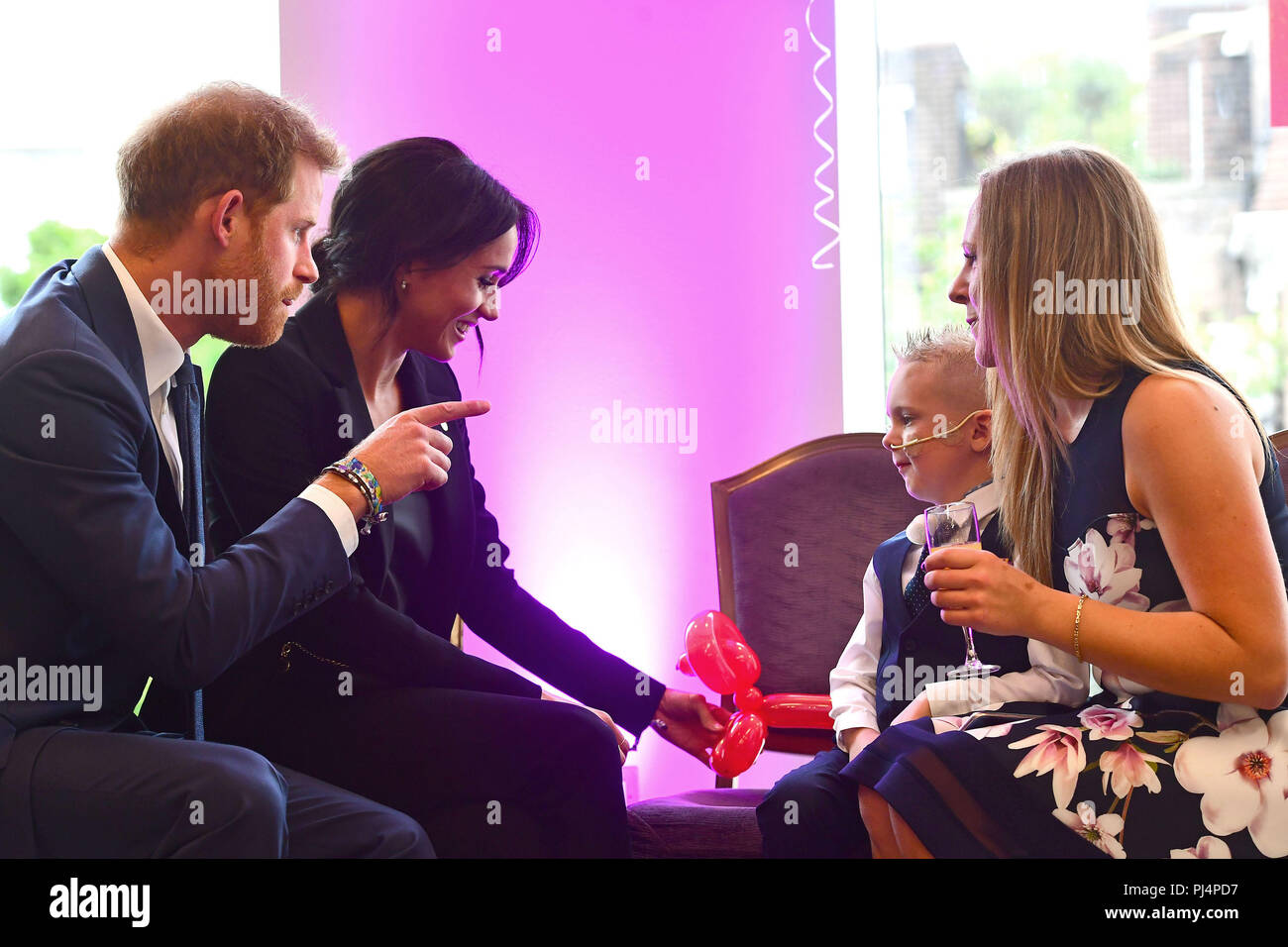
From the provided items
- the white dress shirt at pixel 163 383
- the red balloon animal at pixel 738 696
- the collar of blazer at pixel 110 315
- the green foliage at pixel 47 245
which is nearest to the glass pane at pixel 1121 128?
the red balloon animal at pixel 738 696

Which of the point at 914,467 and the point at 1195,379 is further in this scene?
the point at 914,467

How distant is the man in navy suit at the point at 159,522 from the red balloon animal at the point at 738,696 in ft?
2.15

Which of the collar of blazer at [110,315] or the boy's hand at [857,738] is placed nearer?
the collar of blazer at [110,315]

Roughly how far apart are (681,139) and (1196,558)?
2.09m

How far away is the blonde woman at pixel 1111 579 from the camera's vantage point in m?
1.30

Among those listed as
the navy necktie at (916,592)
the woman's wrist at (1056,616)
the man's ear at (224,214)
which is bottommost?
the navy necktie at (916,592)

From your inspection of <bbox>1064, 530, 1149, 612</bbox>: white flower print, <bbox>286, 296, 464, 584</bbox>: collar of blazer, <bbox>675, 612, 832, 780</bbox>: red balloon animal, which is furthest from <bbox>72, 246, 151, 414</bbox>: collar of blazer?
<bbox>1064, 530, 1149, 612</bbox>: white flower print

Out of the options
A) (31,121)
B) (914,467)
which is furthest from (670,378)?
(31,121)

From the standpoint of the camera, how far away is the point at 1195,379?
1.38 meters

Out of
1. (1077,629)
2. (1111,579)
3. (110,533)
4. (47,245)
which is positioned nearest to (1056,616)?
(1077,629)

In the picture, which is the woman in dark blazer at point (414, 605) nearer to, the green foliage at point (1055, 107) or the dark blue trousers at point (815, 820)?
the dark blue trousers at point (815, 820)

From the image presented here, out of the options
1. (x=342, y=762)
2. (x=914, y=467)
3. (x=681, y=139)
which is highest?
(x=681, y=139)

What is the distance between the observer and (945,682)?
1.79 meters
